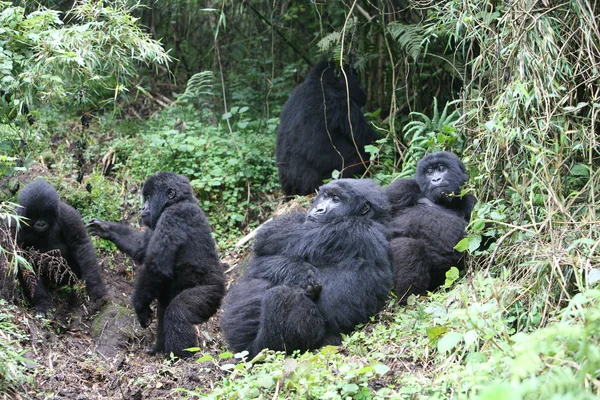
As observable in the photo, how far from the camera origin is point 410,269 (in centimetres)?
519

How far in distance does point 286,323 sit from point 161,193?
188 centimetres

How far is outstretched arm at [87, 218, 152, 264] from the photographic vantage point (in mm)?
5781

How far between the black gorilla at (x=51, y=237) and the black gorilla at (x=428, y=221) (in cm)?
240

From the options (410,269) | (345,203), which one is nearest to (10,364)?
(345,203)

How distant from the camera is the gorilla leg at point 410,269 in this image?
5152 mm

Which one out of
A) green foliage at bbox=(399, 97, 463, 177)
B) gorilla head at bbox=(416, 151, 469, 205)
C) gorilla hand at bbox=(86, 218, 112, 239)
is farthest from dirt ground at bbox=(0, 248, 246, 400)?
gorilla head at bbox=(416, 151, 469, 205)

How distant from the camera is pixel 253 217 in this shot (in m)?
7.45

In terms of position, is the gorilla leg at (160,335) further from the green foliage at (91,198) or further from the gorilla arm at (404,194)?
the gorilla arm at (404,194)

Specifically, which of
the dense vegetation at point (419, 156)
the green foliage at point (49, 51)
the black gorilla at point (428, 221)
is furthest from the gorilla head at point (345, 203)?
the green foliage at point (49, 51)

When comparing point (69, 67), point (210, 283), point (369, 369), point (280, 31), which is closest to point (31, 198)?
point (69, 67)

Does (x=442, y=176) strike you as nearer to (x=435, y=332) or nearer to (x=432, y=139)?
(x=432, y=139)

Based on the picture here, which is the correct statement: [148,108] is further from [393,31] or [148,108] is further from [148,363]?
[148,363]

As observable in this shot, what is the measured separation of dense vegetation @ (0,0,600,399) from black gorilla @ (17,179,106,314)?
10.4 inches

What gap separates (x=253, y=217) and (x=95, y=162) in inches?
76.1
